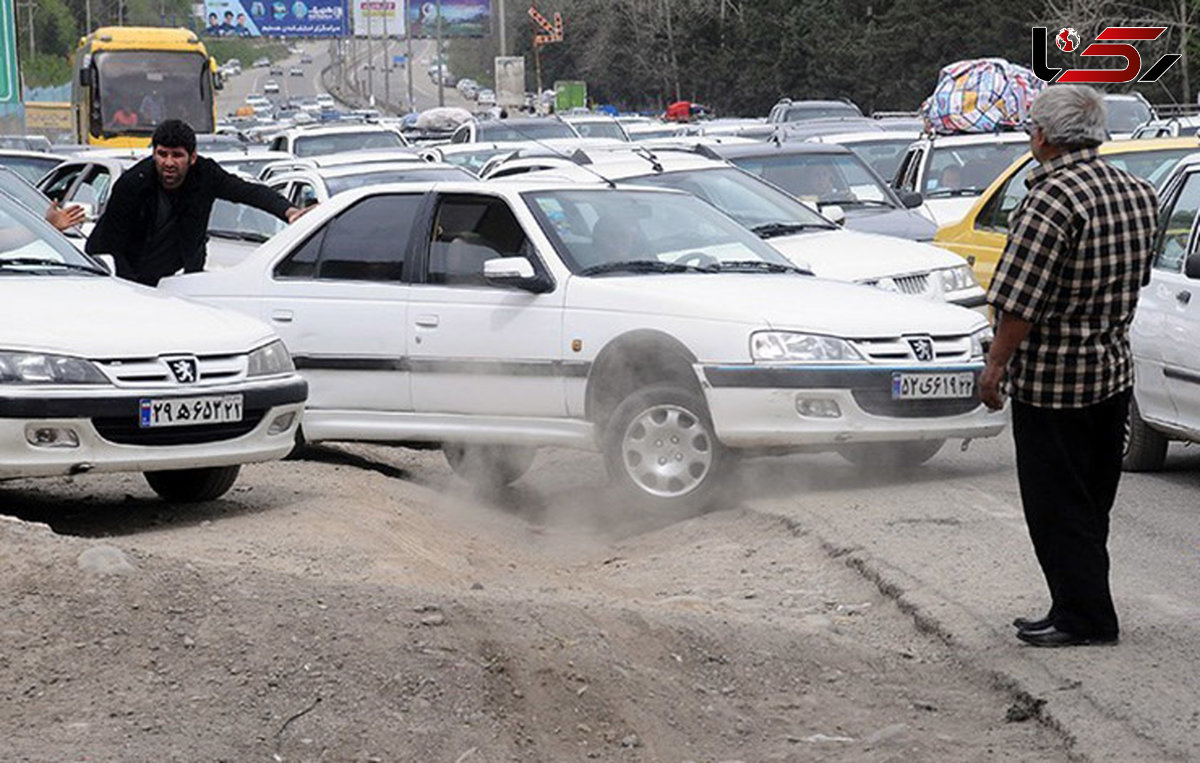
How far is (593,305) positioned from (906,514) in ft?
6.29

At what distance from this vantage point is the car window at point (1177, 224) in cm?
1094

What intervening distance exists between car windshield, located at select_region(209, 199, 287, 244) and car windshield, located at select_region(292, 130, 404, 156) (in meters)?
11.9

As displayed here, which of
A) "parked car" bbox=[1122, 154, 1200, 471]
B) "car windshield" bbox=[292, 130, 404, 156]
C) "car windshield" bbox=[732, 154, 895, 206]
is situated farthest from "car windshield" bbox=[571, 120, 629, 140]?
"parked car" bbox=[1122, 154, 1200, 471]

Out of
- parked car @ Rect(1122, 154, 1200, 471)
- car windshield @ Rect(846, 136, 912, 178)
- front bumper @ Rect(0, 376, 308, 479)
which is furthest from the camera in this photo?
car windshield @ Rect(846, 136, 912, 178)

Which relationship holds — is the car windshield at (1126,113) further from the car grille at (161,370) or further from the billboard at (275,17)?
the billboard at (275,17)

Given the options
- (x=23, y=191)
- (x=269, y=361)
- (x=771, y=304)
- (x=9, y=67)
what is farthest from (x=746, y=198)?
(x=9, y=67)

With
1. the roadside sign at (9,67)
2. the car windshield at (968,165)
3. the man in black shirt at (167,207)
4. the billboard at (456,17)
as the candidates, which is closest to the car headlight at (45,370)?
the man in black shirt at (167,207)

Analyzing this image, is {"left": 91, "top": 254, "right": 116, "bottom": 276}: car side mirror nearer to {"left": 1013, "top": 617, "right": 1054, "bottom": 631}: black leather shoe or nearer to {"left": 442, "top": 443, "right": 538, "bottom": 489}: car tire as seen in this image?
{"left": 442, "top": 443, "right": 538, "bottom": 489}: car tire

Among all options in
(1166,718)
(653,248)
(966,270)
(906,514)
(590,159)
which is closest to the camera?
(1166,718)

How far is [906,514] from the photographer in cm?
954

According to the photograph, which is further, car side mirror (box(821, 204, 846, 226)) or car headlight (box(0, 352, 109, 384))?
car side mirror (box(821, 204, 846, 226))

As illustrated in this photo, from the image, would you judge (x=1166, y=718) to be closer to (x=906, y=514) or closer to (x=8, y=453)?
(x=906, y=514)

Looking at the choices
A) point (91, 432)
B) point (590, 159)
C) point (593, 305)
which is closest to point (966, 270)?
point (590, 159)

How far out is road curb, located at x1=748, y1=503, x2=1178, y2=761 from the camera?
5.89 meters
